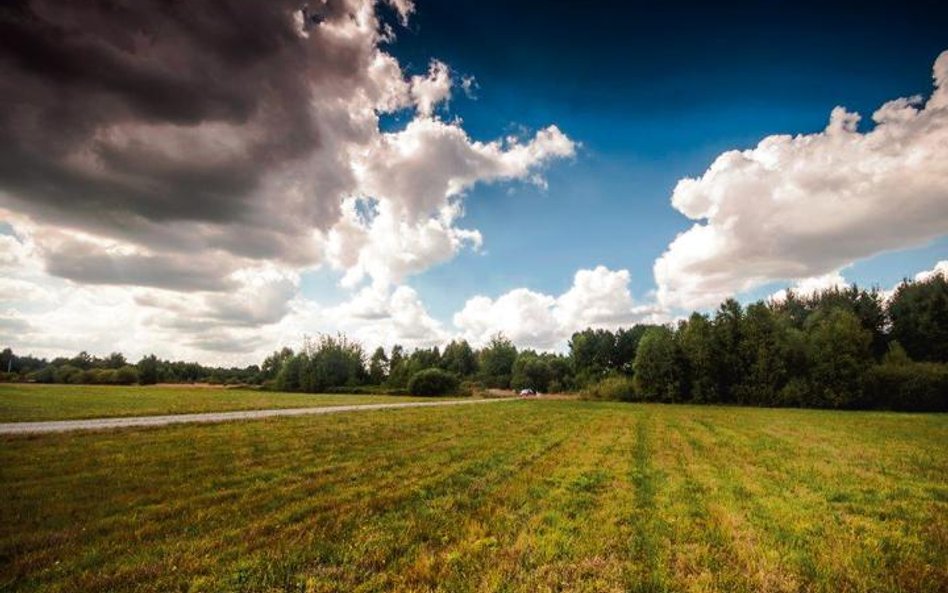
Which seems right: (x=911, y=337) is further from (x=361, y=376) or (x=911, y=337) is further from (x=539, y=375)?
(x=361, y=376)

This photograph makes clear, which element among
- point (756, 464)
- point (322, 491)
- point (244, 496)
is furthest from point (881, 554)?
point (244, 496)

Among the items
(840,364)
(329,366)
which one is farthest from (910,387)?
(329,366)

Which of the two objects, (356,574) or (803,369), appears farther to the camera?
(803,369)

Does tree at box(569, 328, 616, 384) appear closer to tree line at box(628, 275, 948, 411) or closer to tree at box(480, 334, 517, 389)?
tree at box(480, 334, 517, 389)

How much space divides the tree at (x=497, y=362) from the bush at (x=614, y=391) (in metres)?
53.4

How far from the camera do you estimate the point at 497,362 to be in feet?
404

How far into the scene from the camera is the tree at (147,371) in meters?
111

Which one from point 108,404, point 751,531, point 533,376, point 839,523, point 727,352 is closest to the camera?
point 751,531

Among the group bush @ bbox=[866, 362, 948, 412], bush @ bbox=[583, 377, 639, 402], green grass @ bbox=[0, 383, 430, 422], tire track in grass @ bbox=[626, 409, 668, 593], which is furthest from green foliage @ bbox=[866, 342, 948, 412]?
green grass @ bbox=[0, 383, 430, 422]

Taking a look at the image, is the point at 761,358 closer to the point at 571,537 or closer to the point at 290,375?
the point at 571,537

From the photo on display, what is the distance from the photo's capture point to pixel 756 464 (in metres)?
13.1

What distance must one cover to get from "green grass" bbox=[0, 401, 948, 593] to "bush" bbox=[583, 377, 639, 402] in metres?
47.6

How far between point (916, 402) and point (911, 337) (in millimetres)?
28892

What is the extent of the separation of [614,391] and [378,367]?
66.1 m
